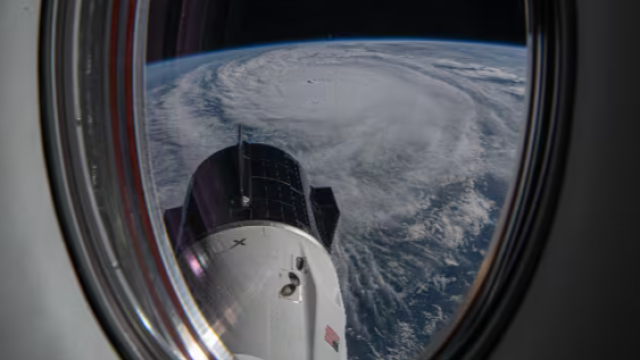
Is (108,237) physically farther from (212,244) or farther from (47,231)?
(212,244)

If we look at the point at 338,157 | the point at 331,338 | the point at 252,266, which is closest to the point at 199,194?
the point at 252,266

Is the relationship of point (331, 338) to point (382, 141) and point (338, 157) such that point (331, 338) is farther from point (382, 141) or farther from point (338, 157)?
point (382, 141)

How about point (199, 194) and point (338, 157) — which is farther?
point (338, 157)

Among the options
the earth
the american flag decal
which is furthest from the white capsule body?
the earth

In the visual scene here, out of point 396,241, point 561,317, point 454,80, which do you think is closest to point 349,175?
point 396,241

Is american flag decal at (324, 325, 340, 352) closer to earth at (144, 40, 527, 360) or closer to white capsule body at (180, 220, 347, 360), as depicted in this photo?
white capsule body at (180, 220, 347, 360)

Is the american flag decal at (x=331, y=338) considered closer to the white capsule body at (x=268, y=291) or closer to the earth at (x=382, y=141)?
the white capsule body at (x=268, y=291)

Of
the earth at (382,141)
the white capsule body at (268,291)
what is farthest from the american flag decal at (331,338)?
the earth at (382,141)
